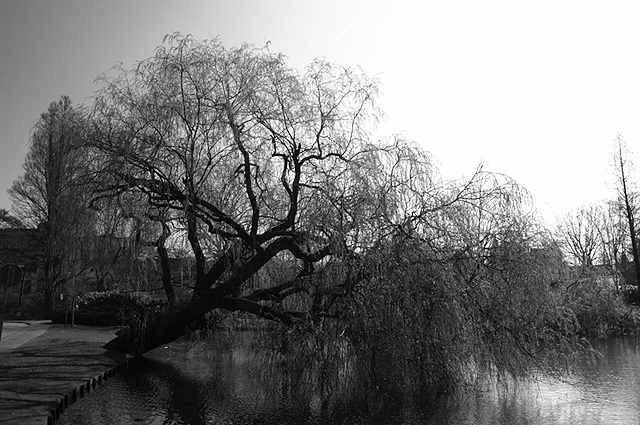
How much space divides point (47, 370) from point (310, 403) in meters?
6.22

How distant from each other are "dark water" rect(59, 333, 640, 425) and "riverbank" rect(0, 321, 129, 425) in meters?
0.38

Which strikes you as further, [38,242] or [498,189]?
[38,242]

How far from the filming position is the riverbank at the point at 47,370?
25.7 ft

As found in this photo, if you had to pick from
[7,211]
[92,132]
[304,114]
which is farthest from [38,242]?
[304,114]

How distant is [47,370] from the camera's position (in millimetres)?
11227

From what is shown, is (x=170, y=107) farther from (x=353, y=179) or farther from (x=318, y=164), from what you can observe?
(x=353, y=179)

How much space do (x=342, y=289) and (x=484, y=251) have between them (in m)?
2.75

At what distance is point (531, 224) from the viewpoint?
9.79 meters

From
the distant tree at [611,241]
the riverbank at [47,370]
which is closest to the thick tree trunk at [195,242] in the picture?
the riverbank at [47,370]

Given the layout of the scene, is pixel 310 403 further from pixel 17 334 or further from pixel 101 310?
pixel 101 310

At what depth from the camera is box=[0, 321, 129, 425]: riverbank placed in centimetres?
784

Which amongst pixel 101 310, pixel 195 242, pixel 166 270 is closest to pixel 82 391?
pixel 195 242

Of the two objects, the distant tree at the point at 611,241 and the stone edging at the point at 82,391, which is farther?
the distant tree at the point at 611,241

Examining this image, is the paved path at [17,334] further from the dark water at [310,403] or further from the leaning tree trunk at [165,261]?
the dark water at [310,403]
